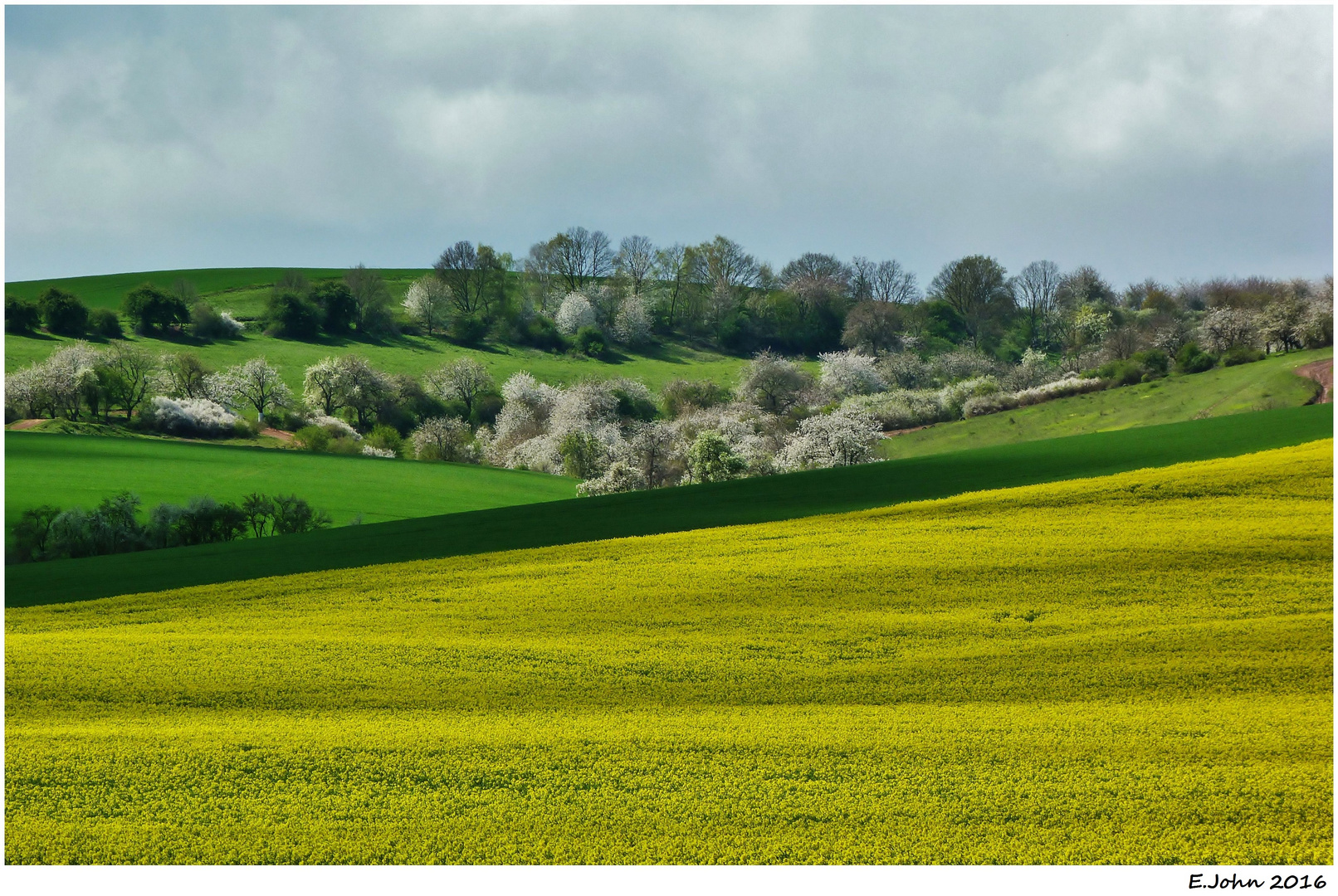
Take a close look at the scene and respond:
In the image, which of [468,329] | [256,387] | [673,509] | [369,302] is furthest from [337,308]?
[673,509]

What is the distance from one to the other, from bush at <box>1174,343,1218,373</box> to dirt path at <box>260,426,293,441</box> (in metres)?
54.4

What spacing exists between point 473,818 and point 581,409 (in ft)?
171

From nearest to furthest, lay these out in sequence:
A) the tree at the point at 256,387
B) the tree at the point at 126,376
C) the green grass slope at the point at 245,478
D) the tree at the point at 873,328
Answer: the green grass slope at the point at 245,478 < the tree at the point at 126,376 < the tree at the point at 256,387 < the tree at the point at 873,328

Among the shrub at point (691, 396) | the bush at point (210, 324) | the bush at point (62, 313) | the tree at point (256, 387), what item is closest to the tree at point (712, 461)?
the shrub at point (691, 396)

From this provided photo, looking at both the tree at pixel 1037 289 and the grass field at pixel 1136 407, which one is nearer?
the grass field at pixel 1136 407

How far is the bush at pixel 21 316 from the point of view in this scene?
62500mm

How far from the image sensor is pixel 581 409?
60875mm

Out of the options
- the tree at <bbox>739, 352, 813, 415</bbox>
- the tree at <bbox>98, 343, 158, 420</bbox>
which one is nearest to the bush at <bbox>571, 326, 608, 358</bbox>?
the tree at <bbox>739, 352, 813, 415</bbox>

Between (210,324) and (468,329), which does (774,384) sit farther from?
(210,324)

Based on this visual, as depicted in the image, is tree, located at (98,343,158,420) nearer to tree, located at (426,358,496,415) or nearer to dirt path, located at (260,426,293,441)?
dirt path, located at (260,426,293,441)

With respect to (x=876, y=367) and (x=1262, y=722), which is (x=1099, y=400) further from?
(x=1262, y=722)

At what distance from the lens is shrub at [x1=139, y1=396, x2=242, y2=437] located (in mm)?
52000

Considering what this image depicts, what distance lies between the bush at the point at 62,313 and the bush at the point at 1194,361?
242 feet

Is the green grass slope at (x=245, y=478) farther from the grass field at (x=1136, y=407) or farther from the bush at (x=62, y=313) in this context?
the bush at (x=62, y=313)
